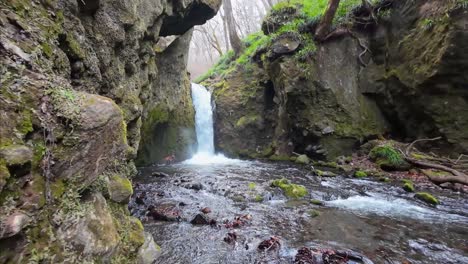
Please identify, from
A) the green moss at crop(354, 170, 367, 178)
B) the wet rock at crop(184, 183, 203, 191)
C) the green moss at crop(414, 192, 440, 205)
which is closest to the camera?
the green moss at crop(414, 192, 440, 205)

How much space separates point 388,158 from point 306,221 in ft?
19.5

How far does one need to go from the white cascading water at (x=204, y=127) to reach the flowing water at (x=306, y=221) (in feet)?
20.5

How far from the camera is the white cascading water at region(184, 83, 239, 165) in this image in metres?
15.7

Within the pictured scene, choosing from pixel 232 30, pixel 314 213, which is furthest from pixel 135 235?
pixel 232 30

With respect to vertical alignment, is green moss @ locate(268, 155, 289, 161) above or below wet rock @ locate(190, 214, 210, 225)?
above

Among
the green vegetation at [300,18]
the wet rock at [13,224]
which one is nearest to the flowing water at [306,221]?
the wet rock at [13,224]

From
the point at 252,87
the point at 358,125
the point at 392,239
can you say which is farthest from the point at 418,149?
the point at 252,87

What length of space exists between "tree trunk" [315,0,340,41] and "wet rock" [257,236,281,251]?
33.5 feet

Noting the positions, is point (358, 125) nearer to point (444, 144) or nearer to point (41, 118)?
point (444, 144)

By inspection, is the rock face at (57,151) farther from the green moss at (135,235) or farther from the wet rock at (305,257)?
the wet rock at (305,257)

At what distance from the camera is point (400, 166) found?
9.47 m

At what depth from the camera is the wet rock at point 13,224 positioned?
1.88m

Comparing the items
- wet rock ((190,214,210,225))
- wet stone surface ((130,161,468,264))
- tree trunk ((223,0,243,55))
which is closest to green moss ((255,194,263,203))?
wet stone surface ((130,161,468,264))

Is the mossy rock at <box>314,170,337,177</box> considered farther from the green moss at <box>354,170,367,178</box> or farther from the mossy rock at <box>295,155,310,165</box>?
the mossy rock at <box>295,155,310,165</box>
